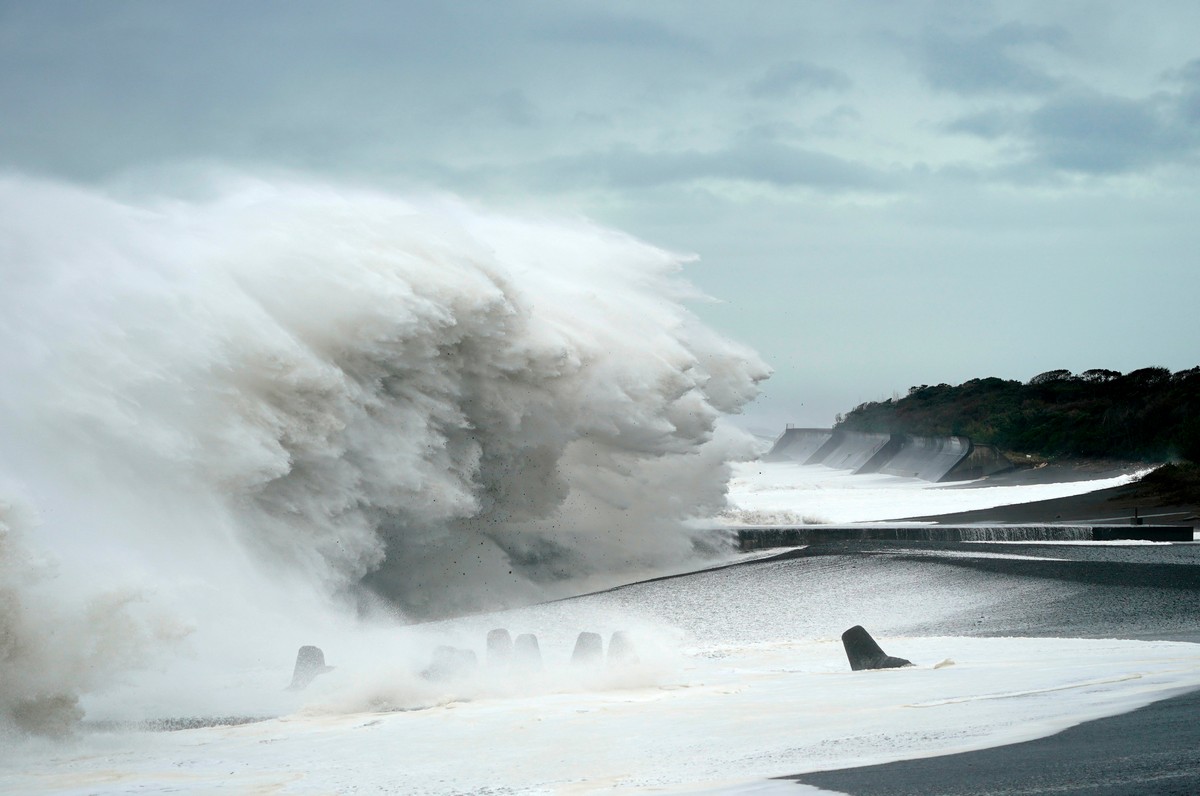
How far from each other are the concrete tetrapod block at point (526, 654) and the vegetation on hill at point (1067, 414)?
4053 cm

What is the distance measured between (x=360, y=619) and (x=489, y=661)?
Answer: 6.44 m

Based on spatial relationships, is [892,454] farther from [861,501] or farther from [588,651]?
[588,651]

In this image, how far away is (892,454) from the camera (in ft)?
286

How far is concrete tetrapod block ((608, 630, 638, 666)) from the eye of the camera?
386 inches

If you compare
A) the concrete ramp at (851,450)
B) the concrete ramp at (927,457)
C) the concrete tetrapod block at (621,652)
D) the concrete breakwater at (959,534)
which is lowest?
→ the concrete tetrapod block at (621,652)

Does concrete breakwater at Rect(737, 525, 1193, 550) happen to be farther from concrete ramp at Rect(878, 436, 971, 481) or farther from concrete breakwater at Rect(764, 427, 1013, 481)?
concrete ramp at Rect(878, 436, 971, 481)

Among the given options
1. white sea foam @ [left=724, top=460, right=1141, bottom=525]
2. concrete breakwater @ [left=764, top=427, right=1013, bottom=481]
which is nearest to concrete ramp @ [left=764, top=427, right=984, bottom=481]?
concrete breakwater @ [left=764, top=427, right=1013, bottom=481]

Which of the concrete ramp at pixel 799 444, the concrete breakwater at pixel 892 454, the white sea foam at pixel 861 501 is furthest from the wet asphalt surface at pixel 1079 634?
the concrete ramp at pixel 799 444

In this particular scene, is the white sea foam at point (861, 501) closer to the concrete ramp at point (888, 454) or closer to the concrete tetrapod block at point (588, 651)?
the concrete ramp at point (888, 454)

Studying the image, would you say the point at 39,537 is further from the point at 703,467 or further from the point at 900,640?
the point at 703,467

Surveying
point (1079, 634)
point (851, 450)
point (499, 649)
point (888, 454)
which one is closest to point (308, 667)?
point (499, 649)

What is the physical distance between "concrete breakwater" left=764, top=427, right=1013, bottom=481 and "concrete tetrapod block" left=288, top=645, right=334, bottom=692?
199ft

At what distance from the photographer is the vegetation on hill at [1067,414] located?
64.0m

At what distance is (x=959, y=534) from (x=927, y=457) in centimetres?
5517
